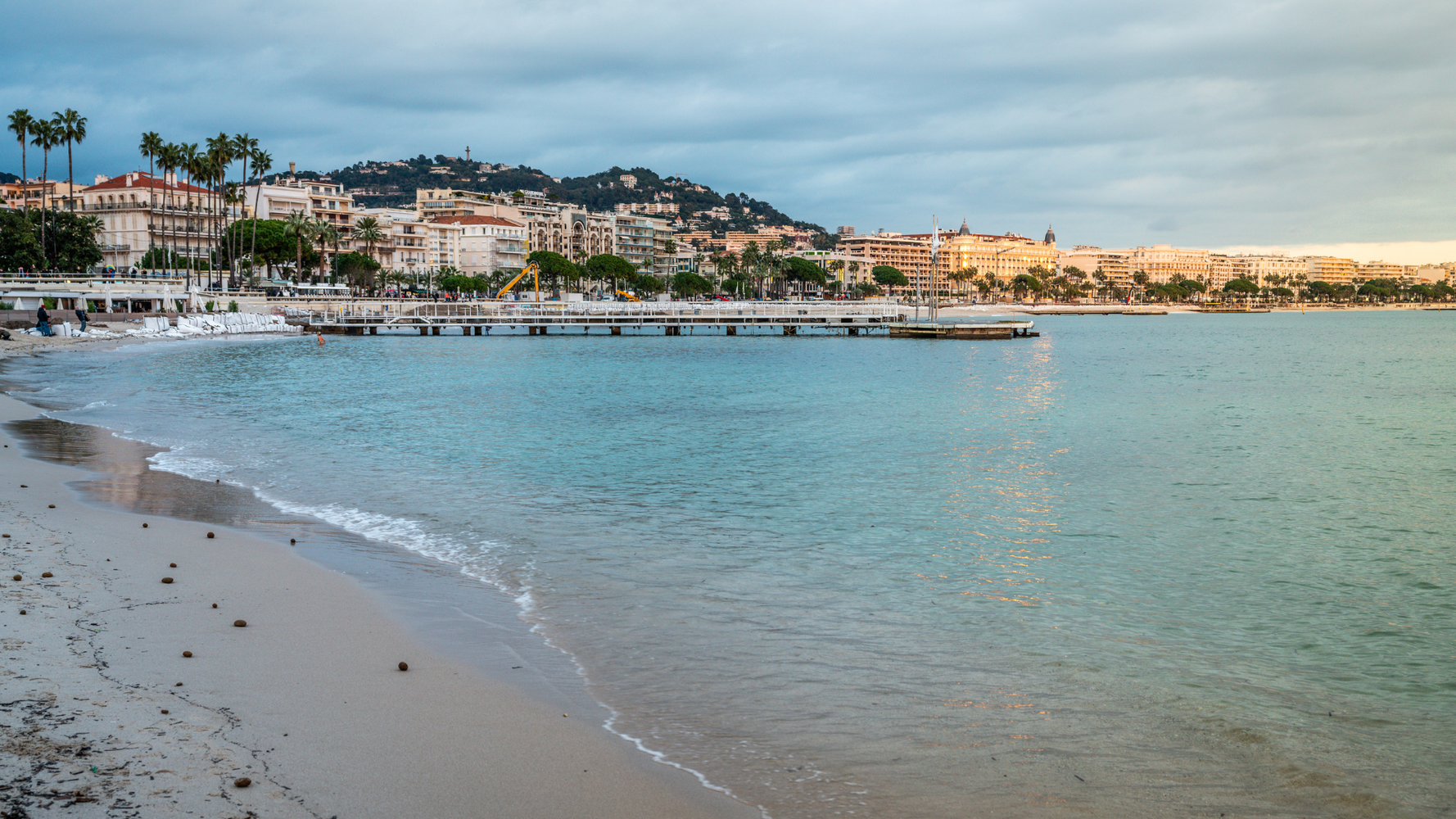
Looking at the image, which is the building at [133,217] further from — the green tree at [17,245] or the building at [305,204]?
the green tree at [17,245]

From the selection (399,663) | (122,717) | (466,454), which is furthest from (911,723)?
(466,454)

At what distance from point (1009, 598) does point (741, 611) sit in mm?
2822

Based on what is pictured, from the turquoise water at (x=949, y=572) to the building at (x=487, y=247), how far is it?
13040 centimetres

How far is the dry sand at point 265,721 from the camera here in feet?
16.2

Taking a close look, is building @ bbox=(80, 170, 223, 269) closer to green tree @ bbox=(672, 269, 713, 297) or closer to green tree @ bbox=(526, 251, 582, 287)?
green tree @ bbox=(526, 251, 582, 287)

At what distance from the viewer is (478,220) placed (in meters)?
161

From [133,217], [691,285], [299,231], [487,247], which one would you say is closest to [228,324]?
[299,231]

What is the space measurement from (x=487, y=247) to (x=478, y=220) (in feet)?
19.3

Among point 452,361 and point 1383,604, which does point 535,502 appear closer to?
point 1383,604

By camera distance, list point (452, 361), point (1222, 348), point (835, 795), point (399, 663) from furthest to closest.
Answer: point (1222, 348)
point (452, 361)
point (399, 663)
point (835, 795)

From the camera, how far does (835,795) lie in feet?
18.0

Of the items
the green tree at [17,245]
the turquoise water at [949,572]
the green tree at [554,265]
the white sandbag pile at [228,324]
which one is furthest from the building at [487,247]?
the turquoise water at [949,572]

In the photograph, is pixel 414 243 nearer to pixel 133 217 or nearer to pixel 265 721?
pixel 133 217

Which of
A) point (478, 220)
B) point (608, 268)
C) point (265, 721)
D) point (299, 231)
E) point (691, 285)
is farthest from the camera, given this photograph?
point (478, 220)
